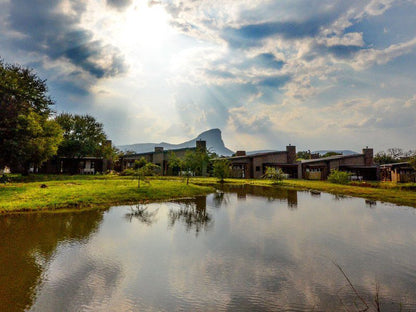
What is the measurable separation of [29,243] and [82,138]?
43929 millimetres

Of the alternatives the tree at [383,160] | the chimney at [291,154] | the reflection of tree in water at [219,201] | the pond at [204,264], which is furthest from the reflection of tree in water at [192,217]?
the tree at [383,160]

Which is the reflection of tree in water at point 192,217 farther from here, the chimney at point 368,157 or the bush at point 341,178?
the chimney at point 368,157

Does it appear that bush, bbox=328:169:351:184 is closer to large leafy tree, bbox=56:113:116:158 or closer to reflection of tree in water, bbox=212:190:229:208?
reflection of tree in water, bbox=212:190:229:208

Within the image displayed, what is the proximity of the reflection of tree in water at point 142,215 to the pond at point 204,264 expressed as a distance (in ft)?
0.72

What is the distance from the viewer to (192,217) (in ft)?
38.4

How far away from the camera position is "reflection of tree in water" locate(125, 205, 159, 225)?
10859 mm

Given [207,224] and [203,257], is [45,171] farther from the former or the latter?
[203,257]

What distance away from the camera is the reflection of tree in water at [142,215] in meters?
10.9

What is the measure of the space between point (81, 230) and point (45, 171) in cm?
4907

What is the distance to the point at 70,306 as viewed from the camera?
13.6 feet

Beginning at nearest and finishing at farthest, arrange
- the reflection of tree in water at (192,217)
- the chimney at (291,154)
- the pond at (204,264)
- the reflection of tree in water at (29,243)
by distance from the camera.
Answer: the pond at (204,264) < the reflection of tree in water at (29,243) < the reflection of tree in water at (192,217) < the chimney at (291,154)

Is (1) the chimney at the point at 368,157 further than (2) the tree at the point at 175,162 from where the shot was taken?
Yes

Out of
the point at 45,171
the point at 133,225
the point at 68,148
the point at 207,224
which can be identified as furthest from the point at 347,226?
the point at 45,171

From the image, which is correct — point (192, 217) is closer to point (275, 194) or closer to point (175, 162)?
point (275, 194)
